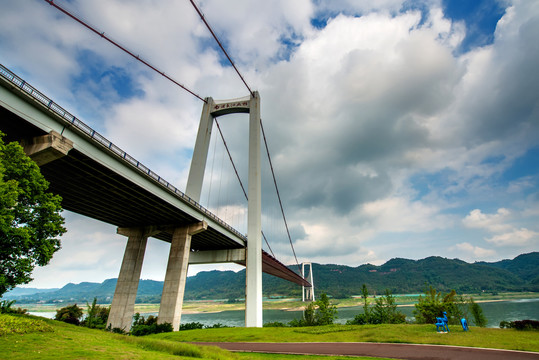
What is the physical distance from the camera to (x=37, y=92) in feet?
60.6

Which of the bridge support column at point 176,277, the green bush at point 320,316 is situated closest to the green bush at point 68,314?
the bridge support column at point 176,277

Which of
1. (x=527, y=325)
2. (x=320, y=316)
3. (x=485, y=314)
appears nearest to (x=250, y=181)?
(x=320, y=316)

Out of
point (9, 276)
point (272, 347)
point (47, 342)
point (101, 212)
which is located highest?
point (101, 212)

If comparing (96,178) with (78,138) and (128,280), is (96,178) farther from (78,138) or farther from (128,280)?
(128,280)

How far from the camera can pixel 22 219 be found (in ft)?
57.1

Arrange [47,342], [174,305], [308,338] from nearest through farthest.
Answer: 1. [47,342]
2. [308,338]
3. [174,305]

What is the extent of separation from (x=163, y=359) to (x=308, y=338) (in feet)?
48.3

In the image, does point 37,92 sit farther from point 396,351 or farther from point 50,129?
point 396,351

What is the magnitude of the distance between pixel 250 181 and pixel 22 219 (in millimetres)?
33883

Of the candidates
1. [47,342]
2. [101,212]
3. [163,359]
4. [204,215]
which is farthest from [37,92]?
[204,215]

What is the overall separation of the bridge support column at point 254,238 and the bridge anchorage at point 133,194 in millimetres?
149

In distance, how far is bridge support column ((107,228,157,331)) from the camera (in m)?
37.4

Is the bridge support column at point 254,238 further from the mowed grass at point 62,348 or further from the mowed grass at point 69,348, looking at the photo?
the mowed grass at point 62,348

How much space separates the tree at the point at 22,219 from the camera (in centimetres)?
1544
